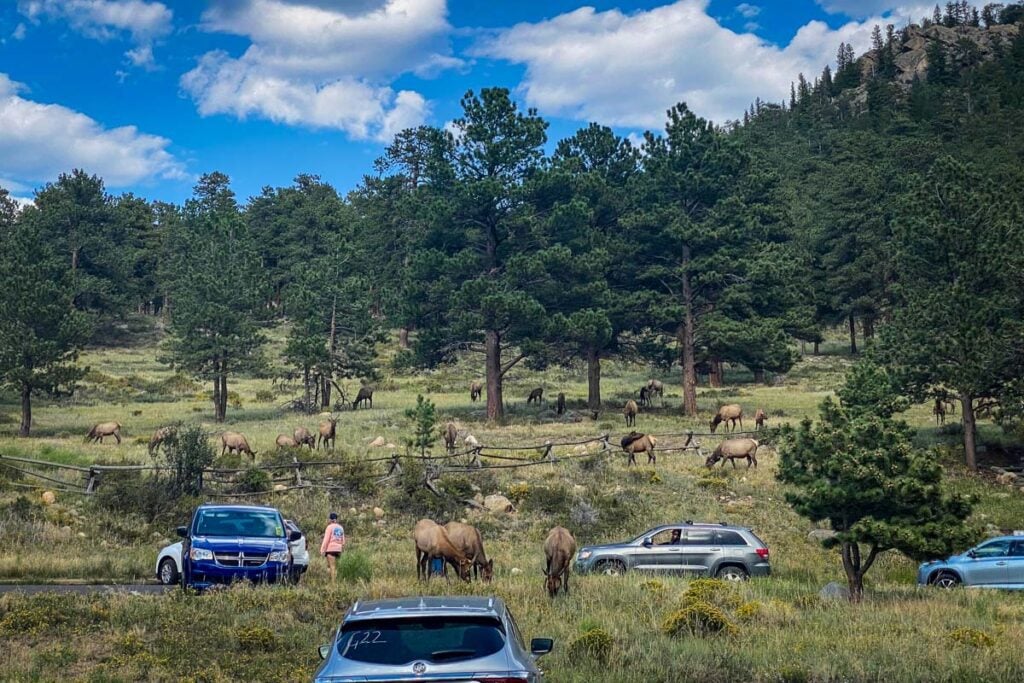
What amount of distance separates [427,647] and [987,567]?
53.1 feet

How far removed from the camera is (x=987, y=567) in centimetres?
1930

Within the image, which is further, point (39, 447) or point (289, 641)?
point (39, 447)

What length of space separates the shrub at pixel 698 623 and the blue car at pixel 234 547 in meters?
7.53

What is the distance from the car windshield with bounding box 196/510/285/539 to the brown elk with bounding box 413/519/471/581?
2.75 metres

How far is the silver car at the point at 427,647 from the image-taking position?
6.74 m

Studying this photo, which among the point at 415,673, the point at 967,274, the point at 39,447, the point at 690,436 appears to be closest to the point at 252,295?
the point at 39,447

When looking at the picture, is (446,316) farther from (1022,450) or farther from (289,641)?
(289,641)

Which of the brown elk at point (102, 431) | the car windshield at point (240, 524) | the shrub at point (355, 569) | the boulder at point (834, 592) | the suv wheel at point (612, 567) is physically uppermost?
the brown elk at point (102, 431)

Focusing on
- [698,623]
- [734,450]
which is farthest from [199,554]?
[734,450]

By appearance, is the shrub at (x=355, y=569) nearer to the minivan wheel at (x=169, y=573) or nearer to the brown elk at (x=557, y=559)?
the minivan wheel at (x=169, y=573)

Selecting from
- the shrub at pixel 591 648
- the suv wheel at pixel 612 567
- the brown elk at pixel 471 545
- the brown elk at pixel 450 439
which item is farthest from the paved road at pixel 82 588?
the brown elk at pixel 450 439

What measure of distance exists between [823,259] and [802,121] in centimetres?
8982

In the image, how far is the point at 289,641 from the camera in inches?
514

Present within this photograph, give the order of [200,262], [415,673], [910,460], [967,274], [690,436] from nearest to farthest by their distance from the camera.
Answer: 1. [415,673]
2. [910,460]
3. [967,274]
4. [690,436]
5. [200,262]
